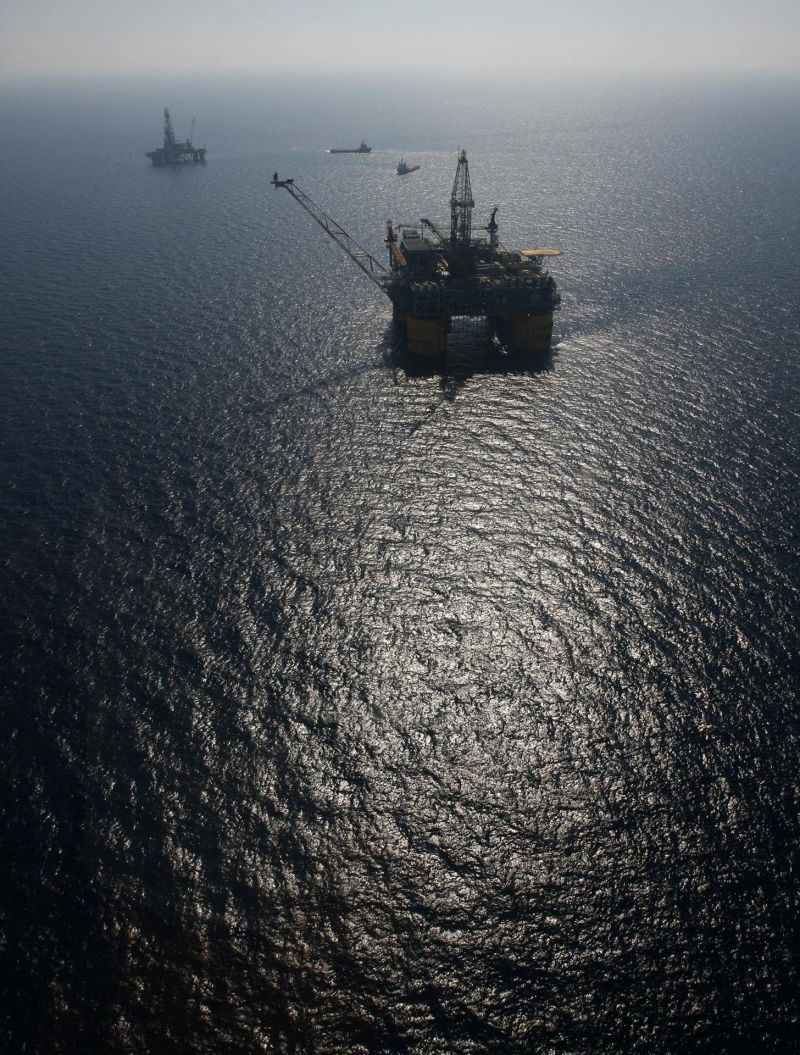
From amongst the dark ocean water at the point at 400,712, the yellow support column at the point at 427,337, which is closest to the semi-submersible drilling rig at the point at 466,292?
the yellow support column at the point at 427,337

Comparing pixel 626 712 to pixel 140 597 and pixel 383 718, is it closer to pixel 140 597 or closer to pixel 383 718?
pixel 383 718

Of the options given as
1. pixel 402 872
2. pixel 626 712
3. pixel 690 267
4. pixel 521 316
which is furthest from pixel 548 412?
pixel 690 267

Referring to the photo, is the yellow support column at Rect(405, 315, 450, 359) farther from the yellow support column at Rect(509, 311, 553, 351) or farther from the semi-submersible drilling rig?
the yellow support column at Rect(509, 311, 553, 351)

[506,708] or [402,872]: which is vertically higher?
[506,708]

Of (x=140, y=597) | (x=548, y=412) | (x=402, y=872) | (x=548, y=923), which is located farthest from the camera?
(x=548, y=412)

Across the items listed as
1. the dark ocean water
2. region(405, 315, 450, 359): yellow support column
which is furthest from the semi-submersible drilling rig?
the dark ocean water

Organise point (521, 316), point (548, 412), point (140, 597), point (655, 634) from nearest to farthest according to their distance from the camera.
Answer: point (655, 634)
point (140, 597)
point (548, 412)
point (521, 316)

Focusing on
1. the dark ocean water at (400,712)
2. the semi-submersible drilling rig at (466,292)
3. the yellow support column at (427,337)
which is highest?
the semi-submersible drilling rig at (466,292)

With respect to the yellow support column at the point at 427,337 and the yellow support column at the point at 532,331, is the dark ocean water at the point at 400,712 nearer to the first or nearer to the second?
the yellow support column at the point at 427,337
